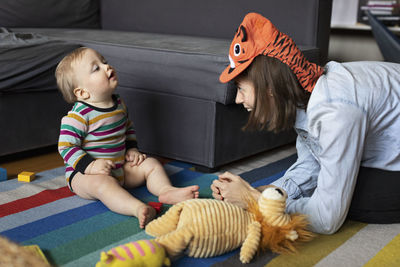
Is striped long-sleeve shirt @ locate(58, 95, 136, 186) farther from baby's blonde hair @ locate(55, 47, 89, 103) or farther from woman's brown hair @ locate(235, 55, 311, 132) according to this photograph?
woman's brown hair @ locate(235, 55, 311, 132)

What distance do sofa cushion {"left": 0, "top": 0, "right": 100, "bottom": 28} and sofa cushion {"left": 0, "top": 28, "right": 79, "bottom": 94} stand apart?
599mm

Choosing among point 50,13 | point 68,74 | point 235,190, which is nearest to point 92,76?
point 68,74

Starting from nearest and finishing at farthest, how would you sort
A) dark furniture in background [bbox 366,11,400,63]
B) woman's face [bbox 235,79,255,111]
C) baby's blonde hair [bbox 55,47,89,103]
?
woman's face [bbox 235,79,255,111]
baby's blonde hair [bbox 55,47,89,103]
dark furniture in background [bbox 366,11,400,63]

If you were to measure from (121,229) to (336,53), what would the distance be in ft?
7.55

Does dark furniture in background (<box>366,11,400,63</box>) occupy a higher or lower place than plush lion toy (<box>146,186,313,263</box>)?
higher

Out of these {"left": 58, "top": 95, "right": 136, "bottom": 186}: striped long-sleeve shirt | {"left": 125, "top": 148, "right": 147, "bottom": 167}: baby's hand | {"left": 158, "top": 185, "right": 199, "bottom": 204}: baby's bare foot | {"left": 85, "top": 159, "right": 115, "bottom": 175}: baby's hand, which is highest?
{"left": 58, "top": 95, "right": 136, "bottom": 186}: striped long-sleeve shirt

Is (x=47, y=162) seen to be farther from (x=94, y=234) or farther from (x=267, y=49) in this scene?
(x=267, y=49)

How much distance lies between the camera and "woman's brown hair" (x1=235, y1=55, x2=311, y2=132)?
3.40 ft

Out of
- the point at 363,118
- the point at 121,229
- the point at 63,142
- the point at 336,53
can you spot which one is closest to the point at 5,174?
the point at 63,142

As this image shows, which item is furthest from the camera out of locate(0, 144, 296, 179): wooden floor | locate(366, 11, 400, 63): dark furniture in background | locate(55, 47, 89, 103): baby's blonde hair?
locate(366, 11, 400, 63): dark furniture in background

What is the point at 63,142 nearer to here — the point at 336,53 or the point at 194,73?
the point at 194,73

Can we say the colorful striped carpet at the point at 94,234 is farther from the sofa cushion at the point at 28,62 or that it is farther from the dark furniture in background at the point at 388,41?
the dark furniture in background at the point at 388,41

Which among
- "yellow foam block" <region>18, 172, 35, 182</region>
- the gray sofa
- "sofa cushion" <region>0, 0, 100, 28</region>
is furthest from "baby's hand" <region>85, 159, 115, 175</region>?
"sofa cushion" <region>0, 0, 100, 28</region>

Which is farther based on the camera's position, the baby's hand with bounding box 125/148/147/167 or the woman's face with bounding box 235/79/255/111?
the baby's hand with bounding box 125/148/147/167
